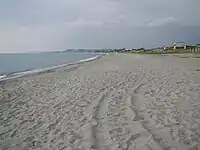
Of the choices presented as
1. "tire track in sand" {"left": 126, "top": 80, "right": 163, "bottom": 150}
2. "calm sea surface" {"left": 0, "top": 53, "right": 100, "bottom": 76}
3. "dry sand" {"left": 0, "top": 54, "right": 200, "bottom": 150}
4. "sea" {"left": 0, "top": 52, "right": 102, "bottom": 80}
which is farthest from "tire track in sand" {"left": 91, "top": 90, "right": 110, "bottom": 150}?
"calm sea surface" {"left": 0, "top": 53, "right": 100, "bottom": 76}

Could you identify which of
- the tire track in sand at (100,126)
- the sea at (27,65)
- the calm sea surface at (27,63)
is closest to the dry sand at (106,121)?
the tire track in sand at (100,126)

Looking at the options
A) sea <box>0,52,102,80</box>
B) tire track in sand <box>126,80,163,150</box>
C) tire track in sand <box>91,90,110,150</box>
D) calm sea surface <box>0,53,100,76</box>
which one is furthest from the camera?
calm sea surface <box>0,53,100,76</box>

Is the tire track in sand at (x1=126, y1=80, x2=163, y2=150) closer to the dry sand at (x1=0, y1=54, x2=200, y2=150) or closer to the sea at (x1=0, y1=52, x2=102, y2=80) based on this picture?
the dry sand at (x1=0, y1=54, x2=200, y2=150)

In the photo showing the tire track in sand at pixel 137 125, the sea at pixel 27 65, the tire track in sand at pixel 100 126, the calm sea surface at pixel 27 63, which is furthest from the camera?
the calm sea surface at pixel 27 63

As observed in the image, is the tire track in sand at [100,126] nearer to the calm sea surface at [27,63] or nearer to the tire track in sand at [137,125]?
the tire track in sand at [137,125]

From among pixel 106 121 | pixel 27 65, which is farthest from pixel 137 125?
pixel 27 65

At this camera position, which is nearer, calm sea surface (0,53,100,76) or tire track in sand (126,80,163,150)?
tire track in sand (126,80,163,150)

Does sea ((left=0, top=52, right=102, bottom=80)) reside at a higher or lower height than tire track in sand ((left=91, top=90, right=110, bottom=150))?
lower

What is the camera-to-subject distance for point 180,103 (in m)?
7.48

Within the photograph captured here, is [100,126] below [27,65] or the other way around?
the other way around

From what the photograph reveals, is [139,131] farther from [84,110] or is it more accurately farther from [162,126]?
[84,110]

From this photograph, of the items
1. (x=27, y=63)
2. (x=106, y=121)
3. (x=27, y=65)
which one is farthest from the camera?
Result: (x=27, y=63)

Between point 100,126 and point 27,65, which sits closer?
point 100,126

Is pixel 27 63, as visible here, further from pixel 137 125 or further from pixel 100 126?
pixel 137 125
